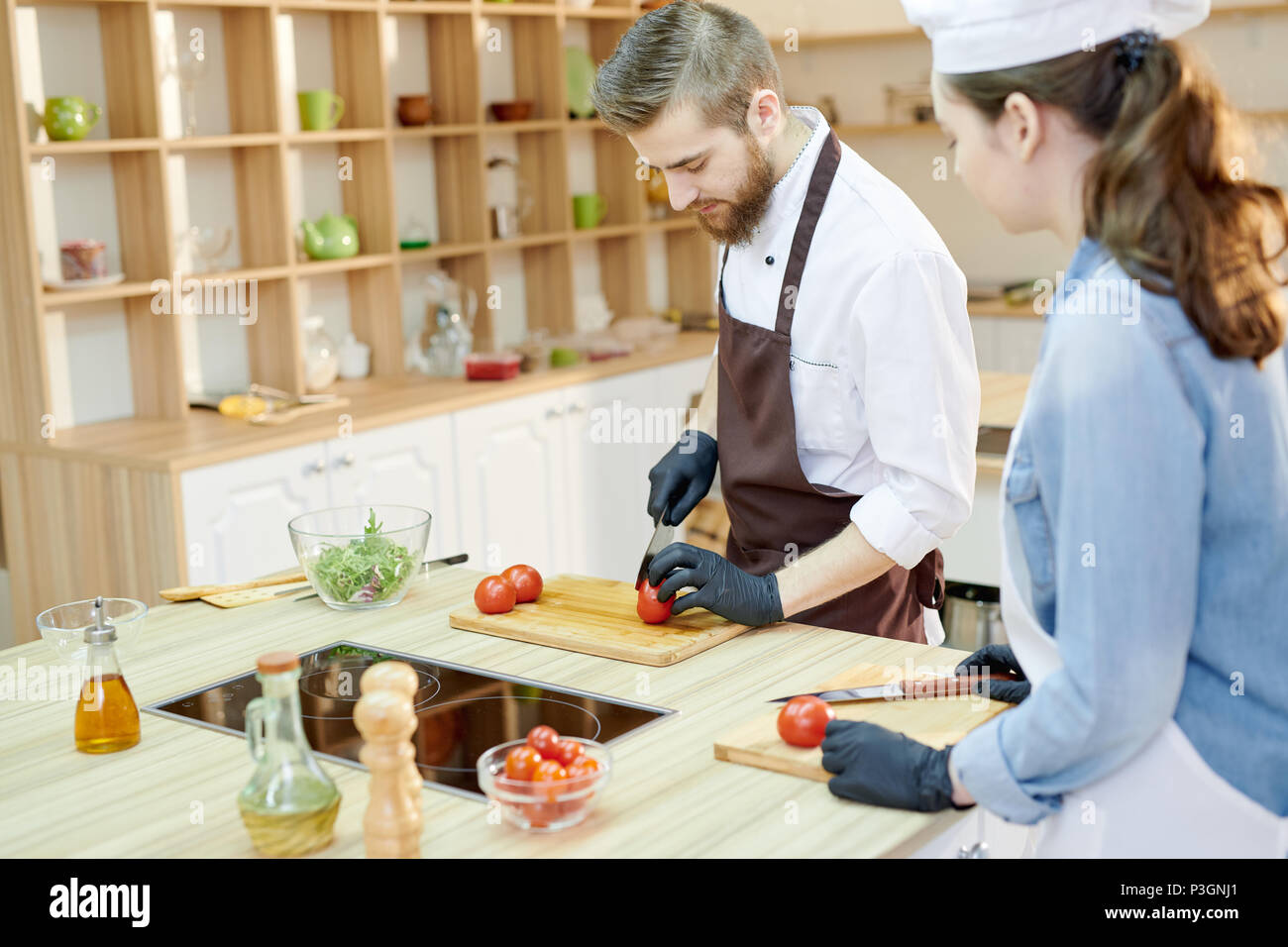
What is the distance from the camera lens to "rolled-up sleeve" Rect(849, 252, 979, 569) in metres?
1.89

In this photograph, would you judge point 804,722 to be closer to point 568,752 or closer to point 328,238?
point 568,752

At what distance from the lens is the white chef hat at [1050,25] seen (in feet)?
3.85

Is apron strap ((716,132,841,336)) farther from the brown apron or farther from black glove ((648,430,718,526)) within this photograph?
black glove ((648,430,718,526))

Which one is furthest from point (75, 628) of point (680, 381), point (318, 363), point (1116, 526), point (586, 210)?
point (586, 210)

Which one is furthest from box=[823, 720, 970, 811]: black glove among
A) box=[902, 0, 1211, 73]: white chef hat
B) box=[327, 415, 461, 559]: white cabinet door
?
box=[327, 415, 461, 559]: white cabinet door

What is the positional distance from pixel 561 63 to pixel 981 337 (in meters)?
1.87

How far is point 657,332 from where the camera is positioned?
4.96 metres

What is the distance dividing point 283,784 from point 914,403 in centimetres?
98

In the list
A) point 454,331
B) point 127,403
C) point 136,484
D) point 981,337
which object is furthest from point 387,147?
point 981,337

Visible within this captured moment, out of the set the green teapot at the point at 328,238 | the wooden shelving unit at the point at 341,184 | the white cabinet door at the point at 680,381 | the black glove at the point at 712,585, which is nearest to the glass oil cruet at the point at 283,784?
the black glove at the point at 712,585

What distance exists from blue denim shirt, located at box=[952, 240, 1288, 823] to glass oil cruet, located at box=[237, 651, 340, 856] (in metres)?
0.63

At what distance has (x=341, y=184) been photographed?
442 cm

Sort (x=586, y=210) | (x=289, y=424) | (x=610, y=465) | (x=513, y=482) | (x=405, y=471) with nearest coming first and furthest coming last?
(x=289, y=424), (x=405, y=471), (x=513, y=482), (x=610, y=465), (x=586, y=210)
